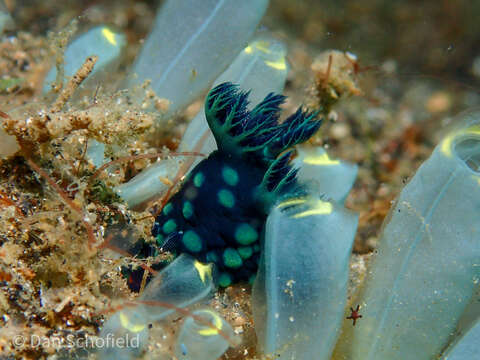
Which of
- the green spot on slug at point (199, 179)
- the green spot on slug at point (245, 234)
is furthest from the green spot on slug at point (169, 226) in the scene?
the green spot on slug at point (245, 234)

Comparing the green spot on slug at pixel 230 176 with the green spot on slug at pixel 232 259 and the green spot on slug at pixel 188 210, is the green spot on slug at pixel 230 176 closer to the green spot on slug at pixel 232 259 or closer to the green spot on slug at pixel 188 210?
the green spot on slug at pixel 188 210

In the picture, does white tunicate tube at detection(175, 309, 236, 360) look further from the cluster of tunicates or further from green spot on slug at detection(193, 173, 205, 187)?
green spot on slug at detection(193, 173, 205, 187)

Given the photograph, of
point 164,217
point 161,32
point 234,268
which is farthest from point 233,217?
point 161,32

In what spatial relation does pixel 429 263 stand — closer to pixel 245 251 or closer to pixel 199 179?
pixel 245 251

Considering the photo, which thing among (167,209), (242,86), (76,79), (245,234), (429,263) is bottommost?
(429,263)

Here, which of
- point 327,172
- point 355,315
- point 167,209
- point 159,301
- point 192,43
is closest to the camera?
point 159,301

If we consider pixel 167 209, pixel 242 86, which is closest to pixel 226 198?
pixel 167 209
